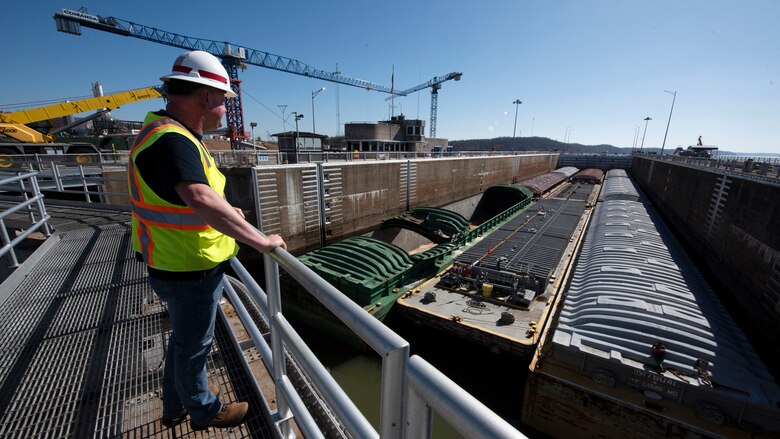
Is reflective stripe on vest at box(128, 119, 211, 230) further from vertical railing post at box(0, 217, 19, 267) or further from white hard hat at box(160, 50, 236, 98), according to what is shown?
vertical railing post at box(0, 217, 19, 267)

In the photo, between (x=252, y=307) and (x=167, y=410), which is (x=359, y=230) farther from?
(x=167, y=410)

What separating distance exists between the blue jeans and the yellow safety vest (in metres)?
0.15

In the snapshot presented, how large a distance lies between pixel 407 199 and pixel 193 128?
18.6 meters

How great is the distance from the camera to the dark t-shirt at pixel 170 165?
59.4 inches

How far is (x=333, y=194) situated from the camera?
15016mm

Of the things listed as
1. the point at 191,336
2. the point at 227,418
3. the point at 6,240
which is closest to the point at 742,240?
the point at 227,418

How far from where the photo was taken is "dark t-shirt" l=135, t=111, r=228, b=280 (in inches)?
59.4

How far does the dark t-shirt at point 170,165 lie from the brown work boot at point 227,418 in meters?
1.54

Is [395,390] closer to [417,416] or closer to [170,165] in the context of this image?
[417,416]

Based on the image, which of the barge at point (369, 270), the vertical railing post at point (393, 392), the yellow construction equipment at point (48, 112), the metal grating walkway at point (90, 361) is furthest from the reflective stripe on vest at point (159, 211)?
the yellow construction equipment at point (48, 112)

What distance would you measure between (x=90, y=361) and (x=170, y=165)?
2.57 m

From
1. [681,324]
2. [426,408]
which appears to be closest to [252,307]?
[426,408]

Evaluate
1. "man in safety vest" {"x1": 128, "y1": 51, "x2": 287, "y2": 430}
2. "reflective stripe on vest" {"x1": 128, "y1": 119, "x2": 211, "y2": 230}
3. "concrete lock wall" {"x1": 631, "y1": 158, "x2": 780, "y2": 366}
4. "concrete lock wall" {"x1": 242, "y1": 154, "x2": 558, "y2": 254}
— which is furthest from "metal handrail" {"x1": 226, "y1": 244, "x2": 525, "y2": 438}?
"concrete lock wall" {"x1": 242, "y1": 154, "x2": 558, "y2": 254}

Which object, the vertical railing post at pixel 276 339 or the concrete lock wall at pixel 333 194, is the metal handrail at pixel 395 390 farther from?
the concrete lock wall at pixel 333 194
